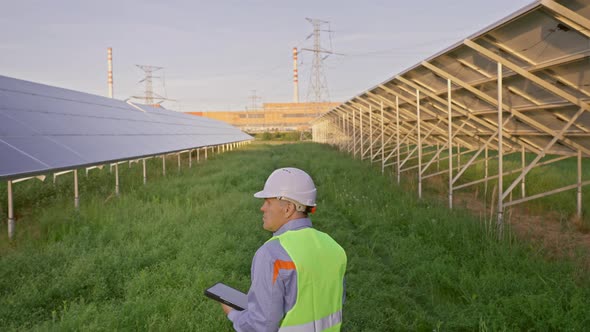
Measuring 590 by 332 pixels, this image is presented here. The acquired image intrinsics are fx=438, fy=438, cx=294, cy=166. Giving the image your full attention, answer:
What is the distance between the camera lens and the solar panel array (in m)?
5.55

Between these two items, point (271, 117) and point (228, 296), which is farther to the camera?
point (271, 117)

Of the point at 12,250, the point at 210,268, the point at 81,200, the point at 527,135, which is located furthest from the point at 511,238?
the point at 81,200

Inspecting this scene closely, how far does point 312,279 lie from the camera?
1.72m

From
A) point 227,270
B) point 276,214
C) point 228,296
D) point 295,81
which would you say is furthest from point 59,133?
point 295,81

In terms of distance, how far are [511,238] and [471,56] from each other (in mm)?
3107

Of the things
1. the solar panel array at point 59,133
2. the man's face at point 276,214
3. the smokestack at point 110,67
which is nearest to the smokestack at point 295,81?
the smokestack at point 110,67

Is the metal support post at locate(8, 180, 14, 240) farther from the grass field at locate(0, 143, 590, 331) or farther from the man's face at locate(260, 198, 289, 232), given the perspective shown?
the man's face at locate(260, 198, 289, 232)

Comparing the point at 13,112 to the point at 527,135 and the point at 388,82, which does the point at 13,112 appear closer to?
the point at 388,82

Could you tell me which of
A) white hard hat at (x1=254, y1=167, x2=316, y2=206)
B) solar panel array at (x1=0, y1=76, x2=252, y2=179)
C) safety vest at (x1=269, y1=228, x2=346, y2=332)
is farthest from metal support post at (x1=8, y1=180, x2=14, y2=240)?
safety vest at (x1=269, y1=228, x2=346, y2=332)

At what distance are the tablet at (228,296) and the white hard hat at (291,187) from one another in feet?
1.56

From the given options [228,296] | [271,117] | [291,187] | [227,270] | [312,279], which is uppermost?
[271,117]

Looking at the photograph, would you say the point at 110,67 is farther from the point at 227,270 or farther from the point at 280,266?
the point at 280,266

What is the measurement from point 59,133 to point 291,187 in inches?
269

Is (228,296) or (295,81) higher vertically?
(295,81)
